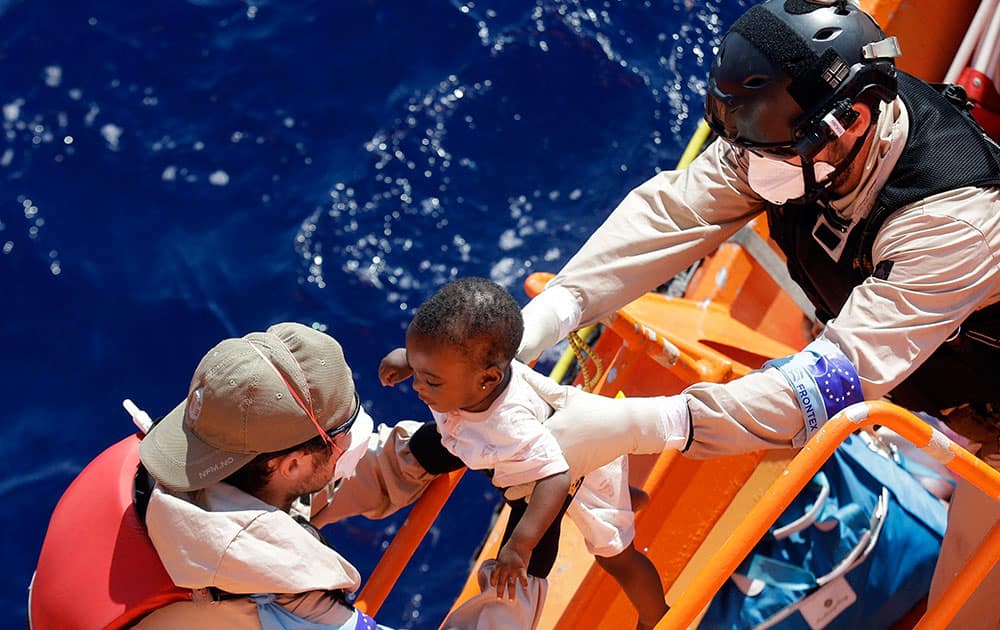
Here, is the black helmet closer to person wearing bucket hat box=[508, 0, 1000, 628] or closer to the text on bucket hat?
person wearing bucket hat box=[508, 0, 1000, 628]

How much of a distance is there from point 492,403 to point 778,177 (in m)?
0.90

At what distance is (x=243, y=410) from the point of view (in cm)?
244

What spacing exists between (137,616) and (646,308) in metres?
2.29

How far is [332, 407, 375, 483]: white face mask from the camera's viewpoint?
2676 mm

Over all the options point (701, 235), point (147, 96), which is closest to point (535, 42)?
point (147, 96)

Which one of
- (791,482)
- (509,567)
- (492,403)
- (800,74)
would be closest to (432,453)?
(492,403)

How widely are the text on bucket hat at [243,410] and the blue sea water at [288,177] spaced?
2548mm

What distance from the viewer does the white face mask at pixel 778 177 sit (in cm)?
283

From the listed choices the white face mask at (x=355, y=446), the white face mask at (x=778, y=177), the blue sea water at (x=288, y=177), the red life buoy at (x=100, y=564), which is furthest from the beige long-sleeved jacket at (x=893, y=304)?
the blue sea water at (x=288, y=177)

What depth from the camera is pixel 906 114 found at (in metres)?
2.93

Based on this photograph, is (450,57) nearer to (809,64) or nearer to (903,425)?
(809,64)

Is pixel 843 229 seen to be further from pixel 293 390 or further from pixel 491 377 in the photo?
pixel 293 390

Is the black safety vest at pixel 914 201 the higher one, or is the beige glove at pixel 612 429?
the black safety vest at pixel 914 201

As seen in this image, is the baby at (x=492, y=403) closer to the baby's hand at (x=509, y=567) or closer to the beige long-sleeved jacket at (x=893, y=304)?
the baby's hand at (x=509, y=567)
